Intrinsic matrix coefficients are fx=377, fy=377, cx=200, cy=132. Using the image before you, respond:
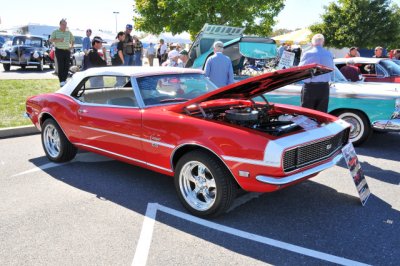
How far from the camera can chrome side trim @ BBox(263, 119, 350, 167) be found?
123 inches

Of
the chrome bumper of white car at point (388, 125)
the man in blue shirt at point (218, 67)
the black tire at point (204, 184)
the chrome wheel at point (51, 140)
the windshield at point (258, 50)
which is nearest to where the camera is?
the black tire at point (204, 184)

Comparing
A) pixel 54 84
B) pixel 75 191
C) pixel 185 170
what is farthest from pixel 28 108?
pixel 54 84

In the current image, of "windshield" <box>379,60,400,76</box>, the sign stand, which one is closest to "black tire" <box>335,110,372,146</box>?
the sign stand

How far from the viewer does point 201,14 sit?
63.7 ft

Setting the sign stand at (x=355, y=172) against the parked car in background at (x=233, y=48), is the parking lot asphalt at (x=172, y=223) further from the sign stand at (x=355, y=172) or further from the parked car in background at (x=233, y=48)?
the parked car in background at (x=233, y=48)

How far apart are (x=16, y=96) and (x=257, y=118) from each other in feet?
27.1

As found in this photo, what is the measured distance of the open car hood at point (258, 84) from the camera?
11.8 ft

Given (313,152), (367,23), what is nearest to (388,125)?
(313,152)

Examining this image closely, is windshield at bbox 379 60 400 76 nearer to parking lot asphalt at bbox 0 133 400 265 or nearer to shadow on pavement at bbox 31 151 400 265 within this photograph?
parking lot asphalt at bbox 0 133 400 265

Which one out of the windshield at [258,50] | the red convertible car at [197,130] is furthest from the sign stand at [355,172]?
the windshield at [258,50]

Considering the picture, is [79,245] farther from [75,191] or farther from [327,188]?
[327,188]

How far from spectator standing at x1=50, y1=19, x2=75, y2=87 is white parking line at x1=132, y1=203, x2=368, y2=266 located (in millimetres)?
6444

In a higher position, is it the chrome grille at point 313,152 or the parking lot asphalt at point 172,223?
the chrome grille at point 313,152

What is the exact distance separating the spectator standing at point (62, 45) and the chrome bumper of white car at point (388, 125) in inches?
274
